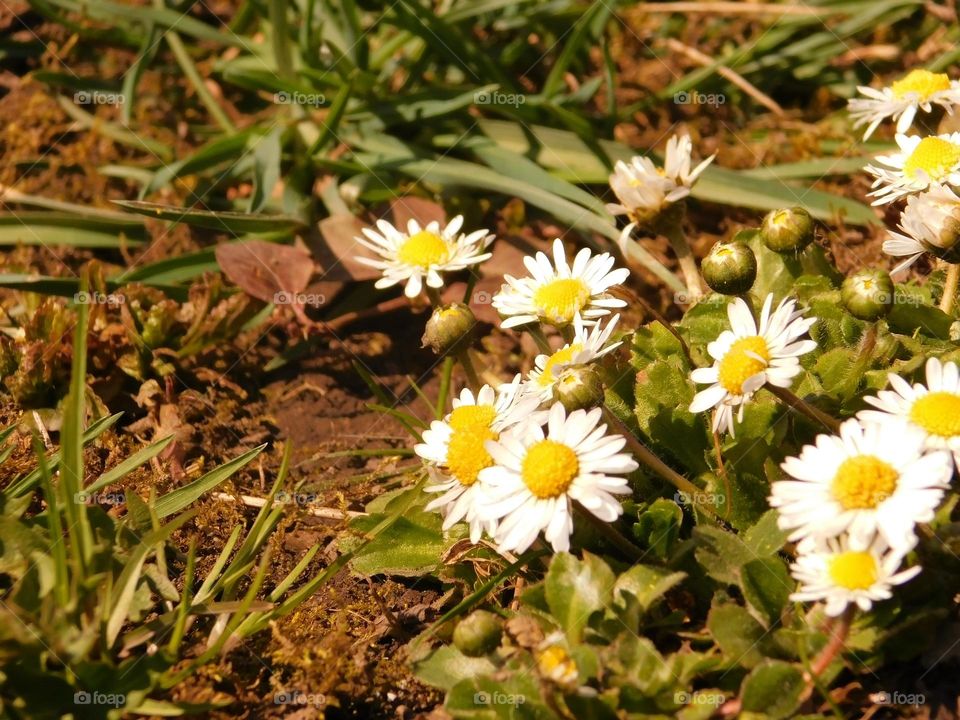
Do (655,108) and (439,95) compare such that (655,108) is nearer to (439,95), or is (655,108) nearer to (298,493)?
(439,95)

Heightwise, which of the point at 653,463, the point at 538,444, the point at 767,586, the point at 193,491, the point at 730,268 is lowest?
the point at 193,491

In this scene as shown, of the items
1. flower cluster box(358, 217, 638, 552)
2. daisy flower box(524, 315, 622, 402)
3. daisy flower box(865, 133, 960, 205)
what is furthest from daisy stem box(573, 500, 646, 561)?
daisy flower box(865, 133, 960, 205)

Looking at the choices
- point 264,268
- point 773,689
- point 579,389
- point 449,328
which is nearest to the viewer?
point 773,689

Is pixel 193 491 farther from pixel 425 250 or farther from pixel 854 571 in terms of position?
pixel 854 571

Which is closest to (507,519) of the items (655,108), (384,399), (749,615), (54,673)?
(749,615)

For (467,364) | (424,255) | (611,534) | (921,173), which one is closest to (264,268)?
(424,255)

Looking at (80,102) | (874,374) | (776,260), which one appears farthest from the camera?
(80,102)

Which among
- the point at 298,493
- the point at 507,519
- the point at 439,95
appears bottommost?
the point at 298,493
